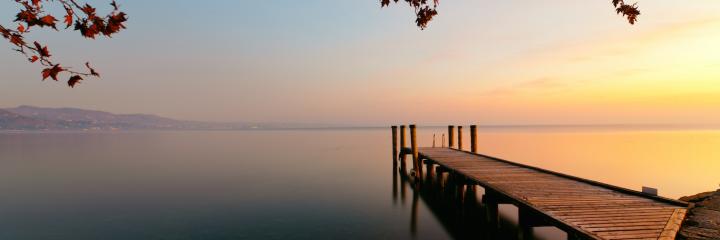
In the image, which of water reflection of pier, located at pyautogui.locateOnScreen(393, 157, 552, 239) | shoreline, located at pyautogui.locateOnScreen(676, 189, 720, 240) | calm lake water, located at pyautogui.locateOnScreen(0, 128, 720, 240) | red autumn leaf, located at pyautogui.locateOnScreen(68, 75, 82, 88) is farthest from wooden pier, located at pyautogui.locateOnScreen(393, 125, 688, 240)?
red autumn leaf, located at pyautogui.locateOnScreen(68, 75, 82, 88)

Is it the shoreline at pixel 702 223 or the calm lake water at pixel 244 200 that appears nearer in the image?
the shoreline at pixel 702 223

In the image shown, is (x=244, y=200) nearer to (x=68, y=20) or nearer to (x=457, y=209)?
(x=457, y=209)

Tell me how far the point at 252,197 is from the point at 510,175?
12.2 metres

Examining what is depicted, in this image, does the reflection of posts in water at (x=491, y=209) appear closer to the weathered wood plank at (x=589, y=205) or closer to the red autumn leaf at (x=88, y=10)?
the weathered wood plank at (x=589, y=205)

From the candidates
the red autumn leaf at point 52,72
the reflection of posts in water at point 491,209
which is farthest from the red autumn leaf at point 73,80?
the reflection of posts in water at point 491,209

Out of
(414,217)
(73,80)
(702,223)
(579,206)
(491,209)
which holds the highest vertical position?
(73,80)

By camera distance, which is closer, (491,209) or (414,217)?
(491,209)

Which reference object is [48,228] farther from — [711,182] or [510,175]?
[711,182]

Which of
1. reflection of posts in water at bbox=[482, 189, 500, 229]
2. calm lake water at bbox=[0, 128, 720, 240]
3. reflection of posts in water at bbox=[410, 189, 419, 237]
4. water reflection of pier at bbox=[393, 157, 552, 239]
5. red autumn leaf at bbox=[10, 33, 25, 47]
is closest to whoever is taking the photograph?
red autumn leaf at bbox=[10, 33, 25, 47]

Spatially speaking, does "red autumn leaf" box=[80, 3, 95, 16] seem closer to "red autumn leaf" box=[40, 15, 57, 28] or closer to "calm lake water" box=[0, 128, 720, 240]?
"red autumn leaf" box=[40, 15, 57, 28]

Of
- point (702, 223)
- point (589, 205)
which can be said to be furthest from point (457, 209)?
point (702, 223)

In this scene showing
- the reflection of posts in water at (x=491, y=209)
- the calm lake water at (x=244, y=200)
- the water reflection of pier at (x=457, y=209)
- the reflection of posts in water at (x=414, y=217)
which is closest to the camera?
the reflection of posts in water at (x=491, y=209)

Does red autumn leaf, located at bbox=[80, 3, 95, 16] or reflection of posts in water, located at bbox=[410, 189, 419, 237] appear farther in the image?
reflection of posts in water, located at bbox=[410, 189, 419, 237]

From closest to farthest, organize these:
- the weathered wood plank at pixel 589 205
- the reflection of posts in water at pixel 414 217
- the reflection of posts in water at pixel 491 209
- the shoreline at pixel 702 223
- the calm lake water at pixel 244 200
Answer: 1. the weathered wood plank at pixel 589 205
2. the shoreline at pixel 702 223
3. the reflection of posts in water at pixel 491 209
4. the calm lake water at pixel 244 200
5. the reflection of posts in water at pixel 414 217
